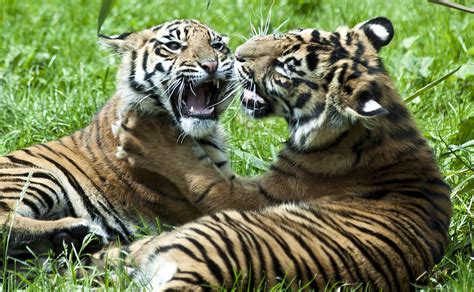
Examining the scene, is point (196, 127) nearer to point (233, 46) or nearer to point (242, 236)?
point (242, 236)

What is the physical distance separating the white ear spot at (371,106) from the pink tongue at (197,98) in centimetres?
118

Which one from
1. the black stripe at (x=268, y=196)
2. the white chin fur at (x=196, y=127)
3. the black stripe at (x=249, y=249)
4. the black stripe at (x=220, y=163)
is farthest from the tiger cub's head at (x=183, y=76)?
the black stripe at (x=249, y=249)

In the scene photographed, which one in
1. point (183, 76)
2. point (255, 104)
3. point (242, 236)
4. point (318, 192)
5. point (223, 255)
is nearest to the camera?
point (223, 255)

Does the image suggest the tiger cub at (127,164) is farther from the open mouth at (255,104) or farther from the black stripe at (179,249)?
the black stripe at (179,249)

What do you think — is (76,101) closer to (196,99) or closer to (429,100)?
(196,99)

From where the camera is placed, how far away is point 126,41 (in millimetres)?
5324

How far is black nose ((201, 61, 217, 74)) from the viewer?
493 cm

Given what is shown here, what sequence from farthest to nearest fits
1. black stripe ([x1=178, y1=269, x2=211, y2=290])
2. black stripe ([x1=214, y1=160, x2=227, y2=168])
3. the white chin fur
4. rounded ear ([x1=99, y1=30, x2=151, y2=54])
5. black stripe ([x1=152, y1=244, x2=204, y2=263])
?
rounded ear ([x1=99, y1=30, x2=151, y2=54]) < black stripe ([x1=214, y1=160, x2=227, y2=168]) < the white chin fur < black stripe ([x1=152, y1=244, x2=204, y2=263]) < black stripe ([x1=178, y1=269, x2=211, y2=290])

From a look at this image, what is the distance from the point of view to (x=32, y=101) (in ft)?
21.5

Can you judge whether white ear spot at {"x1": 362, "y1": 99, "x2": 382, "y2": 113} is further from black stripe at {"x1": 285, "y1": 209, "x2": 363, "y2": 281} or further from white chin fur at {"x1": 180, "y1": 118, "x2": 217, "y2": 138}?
white chin fur at {"x1": 180, "y1": 118, "x2": 217, "y2": 138}

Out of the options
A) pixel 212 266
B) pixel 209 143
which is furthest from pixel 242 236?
pixel 209 143

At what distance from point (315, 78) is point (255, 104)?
1.20 ft

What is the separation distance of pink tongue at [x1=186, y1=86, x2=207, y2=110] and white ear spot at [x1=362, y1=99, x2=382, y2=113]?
118 cm

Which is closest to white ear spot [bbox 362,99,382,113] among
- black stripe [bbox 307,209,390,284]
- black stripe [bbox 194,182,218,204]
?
black stripe [bbox 307,209,390,284]
